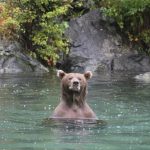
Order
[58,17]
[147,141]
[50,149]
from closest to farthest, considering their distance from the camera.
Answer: [50,149] < [147,141] < [58,17]

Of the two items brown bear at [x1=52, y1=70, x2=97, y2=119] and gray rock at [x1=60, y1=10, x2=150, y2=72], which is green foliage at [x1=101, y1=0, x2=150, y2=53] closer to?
gray rock at [x1=60, y1=10, x2=150, y2=72]

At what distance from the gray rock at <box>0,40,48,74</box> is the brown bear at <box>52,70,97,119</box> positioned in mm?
13727

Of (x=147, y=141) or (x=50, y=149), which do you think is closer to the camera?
(x=50, y=149)

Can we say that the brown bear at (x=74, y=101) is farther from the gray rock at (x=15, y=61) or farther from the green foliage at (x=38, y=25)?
the green foliage at (x=38, y=25)

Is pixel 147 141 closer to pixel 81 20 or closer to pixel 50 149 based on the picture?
pixel 50 149

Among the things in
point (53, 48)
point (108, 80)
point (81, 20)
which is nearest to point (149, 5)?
point (81, 20)

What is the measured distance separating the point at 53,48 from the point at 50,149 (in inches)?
793

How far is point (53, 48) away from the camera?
2862cm

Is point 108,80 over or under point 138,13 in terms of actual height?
under

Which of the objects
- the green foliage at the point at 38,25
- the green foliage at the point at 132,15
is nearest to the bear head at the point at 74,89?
the green foliage at the point at 38,25

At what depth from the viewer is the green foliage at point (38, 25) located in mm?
28356

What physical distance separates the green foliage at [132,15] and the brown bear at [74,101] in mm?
18196

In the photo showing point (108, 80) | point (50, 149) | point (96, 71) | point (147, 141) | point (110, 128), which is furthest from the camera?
point (96, 71)

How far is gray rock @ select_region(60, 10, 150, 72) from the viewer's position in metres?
27.8
